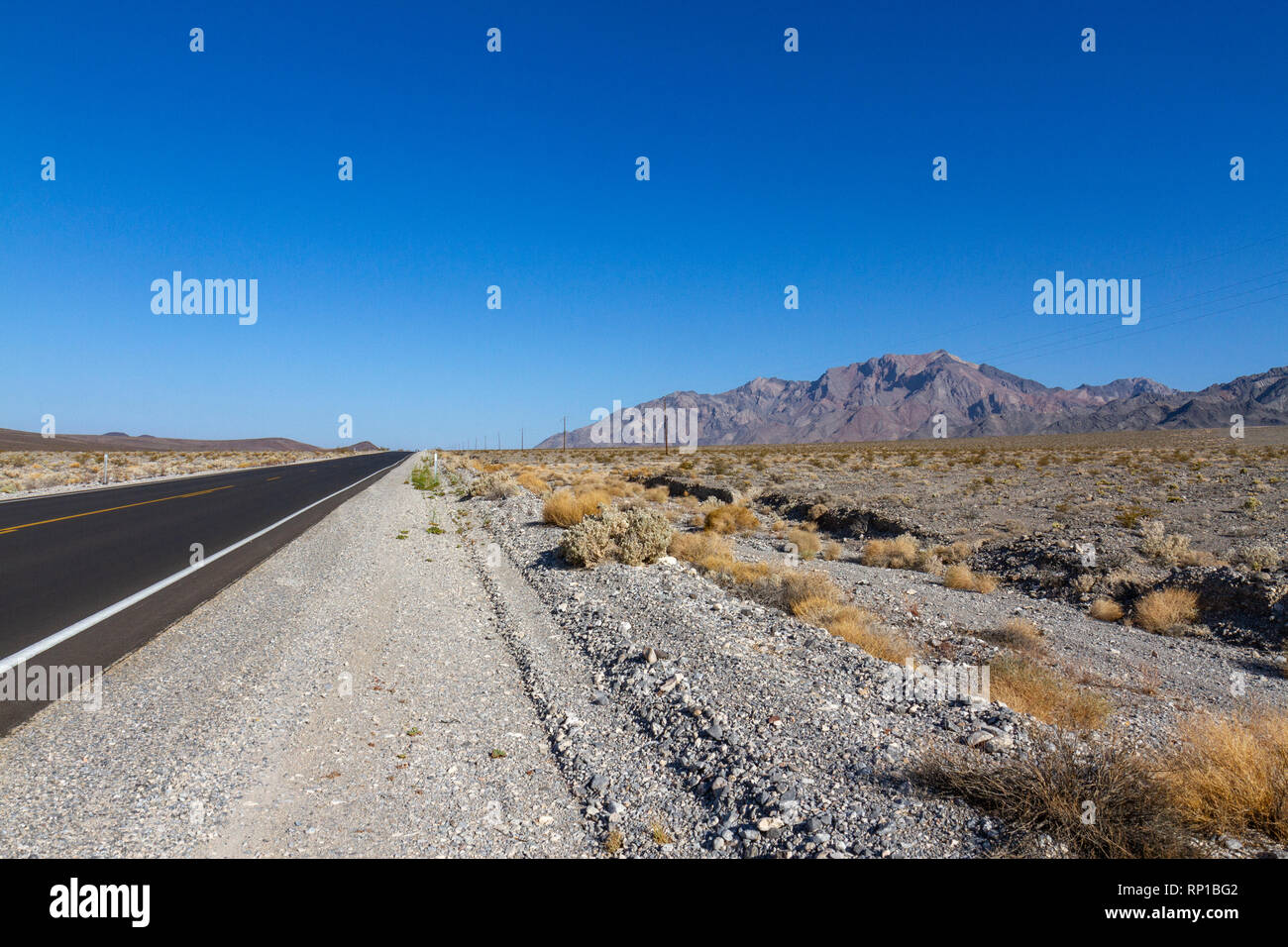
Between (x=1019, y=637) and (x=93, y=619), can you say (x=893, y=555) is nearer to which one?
(x=1019, y=637)

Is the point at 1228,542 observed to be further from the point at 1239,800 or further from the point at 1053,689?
the point at 1239,800

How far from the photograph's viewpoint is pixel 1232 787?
11.0ft

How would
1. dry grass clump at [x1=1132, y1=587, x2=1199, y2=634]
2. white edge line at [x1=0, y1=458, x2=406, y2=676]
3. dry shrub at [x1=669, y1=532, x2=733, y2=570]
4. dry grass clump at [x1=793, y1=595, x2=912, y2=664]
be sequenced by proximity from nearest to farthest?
white edge line at [x1=0, y1=458, x2=406, y2=676]
dry grass clump at [x1=793, y1=595, x2=912, y2=664]
dry grass clump at [x1=1132, y1=587, x2=1199, y2=634]
dry shrub at [x1=669, y1=532, x2=733, y2=570]

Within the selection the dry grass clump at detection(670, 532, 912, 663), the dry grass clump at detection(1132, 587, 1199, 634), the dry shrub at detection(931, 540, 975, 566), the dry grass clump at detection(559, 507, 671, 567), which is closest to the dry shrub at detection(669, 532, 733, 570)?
the dry grass clump at detection(670, 532, 912, 663)

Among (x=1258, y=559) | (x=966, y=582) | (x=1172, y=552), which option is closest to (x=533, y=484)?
(x=966, y=582)

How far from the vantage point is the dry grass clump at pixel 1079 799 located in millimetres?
2982

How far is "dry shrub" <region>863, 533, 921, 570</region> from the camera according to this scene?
13.6 m

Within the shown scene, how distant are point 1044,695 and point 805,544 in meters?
9.16

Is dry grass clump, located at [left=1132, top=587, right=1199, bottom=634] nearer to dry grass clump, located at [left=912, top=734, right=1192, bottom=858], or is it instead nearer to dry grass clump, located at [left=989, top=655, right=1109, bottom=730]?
dry grass clump, located at [left=989, top=655, right=1109, bottom=730]

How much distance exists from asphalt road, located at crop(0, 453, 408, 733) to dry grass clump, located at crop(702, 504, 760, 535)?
32.3 feet

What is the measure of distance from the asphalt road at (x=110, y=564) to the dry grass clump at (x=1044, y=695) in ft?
25.2
